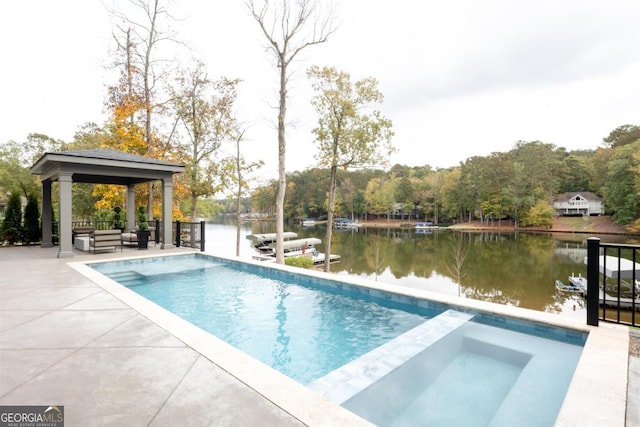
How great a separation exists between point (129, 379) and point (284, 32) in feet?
41.6

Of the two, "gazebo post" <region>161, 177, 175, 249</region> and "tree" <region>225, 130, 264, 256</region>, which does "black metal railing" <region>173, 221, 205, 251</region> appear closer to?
"gazebo post" <region>161, 177, 175, 249</region>

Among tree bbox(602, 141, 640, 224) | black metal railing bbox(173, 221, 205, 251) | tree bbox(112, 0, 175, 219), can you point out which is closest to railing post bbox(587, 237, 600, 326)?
black metal railing bbox(173, 221, 205, 251)

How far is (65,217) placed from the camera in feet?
27.8

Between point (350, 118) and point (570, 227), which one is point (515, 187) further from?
point (350, 118)

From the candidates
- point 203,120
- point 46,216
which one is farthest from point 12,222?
point 203,120

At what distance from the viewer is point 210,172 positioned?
1716 cm

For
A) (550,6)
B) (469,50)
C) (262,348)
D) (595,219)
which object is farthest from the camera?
(595,219)

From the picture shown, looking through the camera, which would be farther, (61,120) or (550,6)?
(61,120)

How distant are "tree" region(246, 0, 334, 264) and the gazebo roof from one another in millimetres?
4135

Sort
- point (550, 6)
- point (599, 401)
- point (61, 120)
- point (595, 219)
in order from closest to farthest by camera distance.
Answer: point (599, 401), point (550, 6), point (61, 120), point (595, 219)

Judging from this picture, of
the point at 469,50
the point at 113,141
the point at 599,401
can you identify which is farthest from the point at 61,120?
the point at 599,401

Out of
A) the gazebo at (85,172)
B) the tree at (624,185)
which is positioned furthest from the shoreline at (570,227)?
the gazebo at (85,172)

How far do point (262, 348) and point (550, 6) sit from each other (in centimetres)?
1534

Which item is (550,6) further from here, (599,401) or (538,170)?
(538,170)
